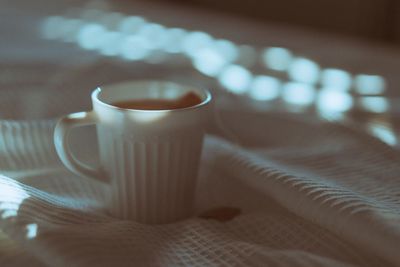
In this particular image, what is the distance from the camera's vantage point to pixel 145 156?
0.42 meters

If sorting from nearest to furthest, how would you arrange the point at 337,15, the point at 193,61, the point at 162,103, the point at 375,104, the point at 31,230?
1. the point at 31,230
2. the point at 162,103
3. the point at 375,104
4. the point at 193,61
5. the point at 337,15

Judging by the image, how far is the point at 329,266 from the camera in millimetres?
328

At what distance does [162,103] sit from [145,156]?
0.07 m

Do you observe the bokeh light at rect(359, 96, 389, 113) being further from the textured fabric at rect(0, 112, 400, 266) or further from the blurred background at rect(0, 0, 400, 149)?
the textured fabric at rect(0, 112, 400, 266)

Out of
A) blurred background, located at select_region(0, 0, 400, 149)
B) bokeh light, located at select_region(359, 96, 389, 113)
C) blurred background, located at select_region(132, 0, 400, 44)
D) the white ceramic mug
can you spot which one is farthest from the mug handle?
blurred background, located at select_region(132, 0, 400, 44)

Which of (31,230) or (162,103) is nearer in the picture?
(31,230)

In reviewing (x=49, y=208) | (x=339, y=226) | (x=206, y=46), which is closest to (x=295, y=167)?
(x=339, y=226)

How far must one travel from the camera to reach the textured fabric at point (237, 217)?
344mm

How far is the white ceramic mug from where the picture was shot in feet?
1.35

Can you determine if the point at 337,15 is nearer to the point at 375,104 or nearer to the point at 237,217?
the point at 375,104

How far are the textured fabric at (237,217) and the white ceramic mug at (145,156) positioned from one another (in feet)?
0.08

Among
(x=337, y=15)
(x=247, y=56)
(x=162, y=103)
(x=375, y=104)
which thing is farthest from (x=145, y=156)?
(x=337, y=15)

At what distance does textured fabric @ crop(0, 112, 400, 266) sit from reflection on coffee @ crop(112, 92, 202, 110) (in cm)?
7

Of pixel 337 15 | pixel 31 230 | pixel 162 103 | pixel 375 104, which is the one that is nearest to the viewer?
pixel 31 230
